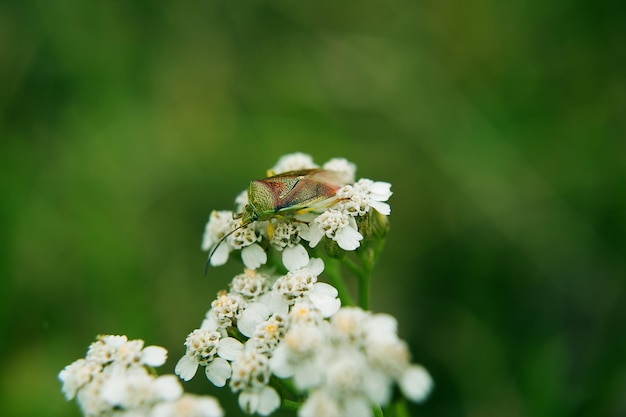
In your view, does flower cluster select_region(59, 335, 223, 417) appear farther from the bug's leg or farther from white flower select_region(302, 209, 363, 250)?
white flower select_region(302, 209, 363, 250)

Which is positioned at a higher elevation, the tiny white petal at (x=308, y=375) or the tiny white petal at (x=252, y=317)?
the tiny white petal at (x=252, y=317)

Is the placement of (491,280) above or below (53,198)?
below

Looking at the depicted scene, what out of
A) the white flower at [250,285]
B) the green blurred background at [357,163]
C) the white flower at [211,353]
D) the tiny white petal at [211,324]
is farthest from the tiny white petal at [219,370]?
the green blurred background at [357,163]

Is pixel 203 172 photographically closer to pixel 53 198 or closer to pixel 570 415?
pixel 53 198

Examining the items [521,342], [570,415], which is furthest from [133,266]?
[570,415]

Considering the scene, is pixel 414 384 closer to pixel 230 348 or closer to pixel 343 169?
pixel 230 348

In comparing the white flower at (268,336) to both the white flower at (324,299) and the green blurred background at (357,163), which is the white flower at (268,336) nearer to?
Answer: the white flower at (324,299)

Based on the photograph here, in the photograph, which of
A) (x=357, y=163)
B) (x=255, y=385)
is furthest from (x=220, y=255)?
(x=357, y=163)
